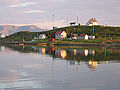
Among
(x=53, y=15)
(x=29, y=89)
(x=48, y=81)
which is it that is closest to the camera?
(x=29, y=89)

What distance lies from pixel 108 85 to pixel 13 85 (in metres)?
8.46

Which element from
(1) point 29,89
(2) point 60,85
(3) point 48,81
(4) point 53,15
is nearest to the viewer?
(1) point 29,89

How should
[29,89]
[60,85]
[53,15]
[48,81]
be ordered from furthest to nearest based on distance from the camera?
[53,15]
[48,81]
[60,85]
[29,89]

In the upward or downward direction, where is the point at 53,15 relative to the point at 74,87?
upward

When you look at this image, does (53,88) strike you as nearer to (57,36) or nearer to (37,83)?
(37,83)

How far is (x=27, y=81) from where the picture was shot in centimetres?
1956

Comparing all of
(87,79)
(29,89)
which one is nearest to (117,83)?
(87,79)

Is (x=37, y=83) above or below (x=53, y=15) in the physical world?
below

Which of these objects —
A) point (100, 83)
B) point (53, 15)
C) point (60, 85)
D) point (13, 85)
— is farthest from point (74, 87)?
point (53, 15)

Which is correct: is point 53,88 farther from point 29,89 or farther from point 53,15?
point 53,15

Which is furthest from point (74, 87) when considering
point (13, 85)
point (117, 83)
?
point (13, 85)

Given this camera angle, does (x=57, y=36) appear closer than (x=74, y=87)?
No

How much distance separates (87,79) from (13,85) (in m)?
7.49

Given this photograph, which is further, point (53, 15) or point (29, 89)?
point (53, 15)
